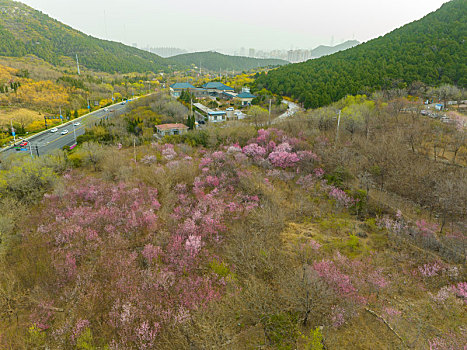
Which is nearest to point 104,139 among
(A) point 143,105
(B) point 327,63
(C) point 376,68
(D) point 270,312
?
(A) point 143,105

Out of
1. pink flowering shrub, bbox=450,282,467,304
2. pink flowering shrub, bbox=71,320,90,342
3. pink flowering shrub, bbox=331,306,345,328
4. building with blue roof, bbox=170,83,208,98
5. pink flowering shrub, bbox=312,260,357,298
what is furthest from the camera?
building with blue roof, bbox=170,83,208,98

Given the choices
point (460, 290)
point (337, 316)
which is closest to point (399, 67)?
point (460, 290)

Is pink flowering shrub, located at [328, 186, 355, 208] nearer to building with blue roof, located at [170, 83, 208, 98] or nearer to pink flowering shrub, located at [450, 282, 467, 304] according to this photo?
pink flowering shrub, located at [450, 282, 467, 304]

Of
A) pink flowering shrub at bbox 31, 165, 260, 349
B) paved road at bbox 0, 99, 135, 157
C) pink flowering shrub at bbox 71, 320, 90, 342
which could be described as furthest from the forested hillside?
pink flowering shrub at bbox 71, 320, 90, 342

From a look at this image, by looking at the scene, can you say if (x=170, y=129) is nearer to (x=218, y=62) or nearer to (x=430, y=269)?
(x=430, y=269)

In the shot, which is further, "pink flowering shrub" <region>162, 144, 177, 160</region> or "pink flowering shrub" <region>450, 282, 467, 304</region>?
"pink flowering shrub" <region>162, 144, 177, 160</region>

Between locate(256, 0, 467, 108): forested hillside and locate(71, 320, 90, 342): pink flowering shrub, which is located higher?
locate(256, 0, 467, 108): forested hillside

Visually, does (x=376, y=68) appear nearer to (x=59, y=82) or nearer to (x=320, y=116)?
(x=320, y=116)
